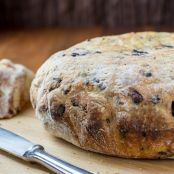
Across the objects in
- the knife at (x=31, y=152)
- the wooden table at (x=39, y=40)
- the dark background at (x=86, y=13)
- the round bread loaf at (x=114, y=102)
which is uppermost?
the round bread loaf at (x=114, y=102)

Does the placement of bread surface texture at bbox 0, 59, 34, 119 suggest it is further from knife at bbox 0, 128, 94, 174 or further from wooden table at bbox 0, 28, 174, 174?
knife at bbox 0, 128, 94, 174

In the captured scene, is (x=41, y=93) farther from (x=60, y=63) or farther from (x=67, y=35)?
(x=67, y=35)

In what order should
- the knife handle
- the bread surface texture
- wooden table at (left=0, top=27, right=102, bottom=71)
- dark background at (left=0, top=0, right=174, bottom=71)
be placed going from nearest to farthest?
the knife handle
the bread surface texture
wooden table at (left=0, top=27, right=102, bottom=71)
dark background at (left=0, top=0, right=174, bottom=71)

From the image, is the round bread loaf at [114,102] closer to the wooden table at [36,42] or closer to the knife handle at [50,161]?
the knife handle at [50,161]

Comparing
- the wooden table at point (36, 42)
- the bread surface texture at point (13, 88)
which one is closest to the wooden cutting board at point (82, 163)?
the bread surface texture at point (13, 88)

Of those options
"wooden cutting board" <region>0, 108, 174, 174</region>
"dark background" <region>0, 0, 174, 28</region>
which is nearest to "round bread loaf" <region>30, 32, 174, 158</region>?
"wooden cutting board" <region>0, 108, 174, 174</region>

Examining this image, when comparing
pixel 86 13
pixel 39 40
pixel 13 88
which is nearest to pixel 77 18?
pixel 86 13

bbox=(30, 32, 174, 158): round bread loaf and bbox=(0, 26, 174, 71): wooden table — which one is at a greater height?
bbox=(30, 32, 174, 158): round bread loaf
